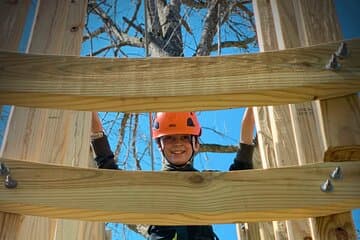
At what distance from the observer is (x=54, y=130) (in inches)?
85.0

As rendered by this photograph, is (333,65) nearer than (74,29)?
Yes

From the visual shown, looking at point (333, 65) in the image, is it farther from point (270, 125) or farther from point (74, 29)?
point (74, 29)

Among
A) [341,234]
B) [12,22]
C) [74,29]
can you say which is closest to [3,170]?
[12,22]

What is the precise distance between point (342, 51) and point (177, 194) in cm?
79

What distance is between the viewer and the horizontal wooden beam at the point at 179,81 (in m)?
1.59

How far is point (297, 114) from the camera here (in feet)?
7.13

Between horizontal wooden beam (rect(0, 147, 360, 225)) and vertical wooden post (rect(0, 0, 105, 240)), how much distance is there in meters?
0.47

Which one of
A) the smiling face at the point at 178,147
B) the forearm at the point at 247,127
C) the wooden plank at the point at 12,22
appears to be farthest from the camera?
the smiling face at the point at 178,147

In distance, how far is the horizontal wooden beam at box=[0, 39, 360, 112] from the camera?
1.59 metres

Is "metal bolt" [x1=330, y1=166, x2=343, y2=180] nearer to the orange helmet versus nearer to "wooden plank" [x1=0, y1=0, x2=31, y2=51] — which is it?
"wooden plank" [x1=0, y1=0, x2=31, y2=51]

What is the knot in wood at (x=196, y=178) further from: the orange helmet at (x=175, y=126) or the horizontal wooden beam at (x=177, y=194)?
the orange helmet at (x=175, y=126)

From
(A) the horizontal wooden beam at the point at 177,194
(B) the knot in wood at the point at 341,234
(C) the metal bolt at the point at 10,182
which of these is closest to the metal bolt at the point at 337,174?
(A) the horizontal wooden beam at the point at 177,194

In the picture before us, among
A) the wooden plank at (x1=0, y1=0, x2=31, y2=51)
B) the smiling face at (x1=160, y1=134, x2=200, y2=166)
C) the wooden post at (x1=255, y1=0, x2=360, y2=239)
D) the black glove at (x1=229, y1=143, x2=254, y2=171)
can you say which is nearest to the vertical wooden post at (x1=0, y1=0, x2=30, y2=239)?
the wooden plank at (x1=0, y1=0, x2=31, y2=51)

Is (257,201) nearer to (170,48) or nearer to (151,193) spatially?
(151,193)
